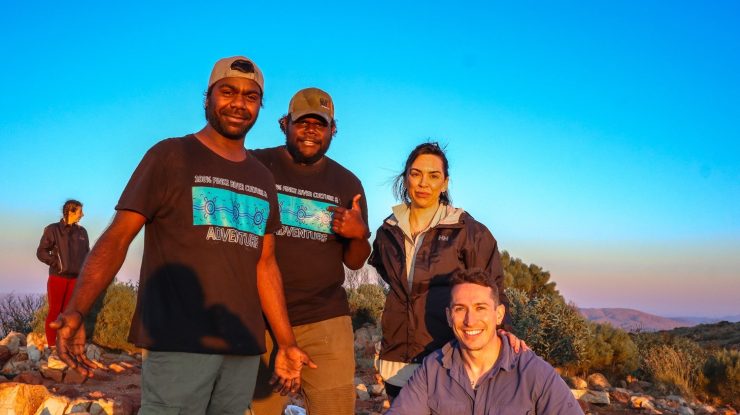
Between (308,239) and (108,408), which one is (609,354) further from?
(308,239)

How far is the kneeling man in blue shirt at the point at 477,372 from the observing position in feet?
9.91

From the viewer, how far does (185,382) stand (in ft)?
8.48

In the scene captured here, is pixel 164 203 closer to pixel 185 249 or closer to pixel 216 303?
pixel 185 249

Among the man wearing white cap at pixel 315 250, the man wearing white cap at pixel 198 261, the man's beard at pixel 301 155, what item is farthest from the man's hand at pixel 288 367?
the man's beard at pixel 301 155

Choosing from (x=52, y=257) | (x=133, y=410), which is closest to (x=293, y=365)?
(x=133, y=410)

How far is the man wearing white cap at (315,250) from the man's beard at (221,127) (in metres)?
0.70

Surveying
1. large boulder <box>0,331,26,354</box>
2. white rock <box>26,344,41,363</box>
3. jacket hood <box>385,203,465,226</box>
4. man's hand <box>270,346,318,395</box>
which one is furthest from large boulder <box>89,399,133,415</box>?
large boulder <box>0,331,26,354</box>

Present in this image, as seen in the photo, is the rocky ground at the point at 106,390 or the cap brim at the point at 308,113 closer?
the cap brim at the point at 308,113

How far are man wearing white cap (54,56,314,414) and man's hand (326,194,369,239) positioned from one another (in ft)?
2.14

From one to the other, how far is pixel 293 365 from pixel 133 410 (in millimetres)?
2898

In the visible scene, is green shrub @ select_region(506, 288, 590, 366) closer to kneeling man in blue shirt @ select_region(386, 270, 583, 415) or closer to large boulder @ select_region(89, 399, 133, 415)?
large boulder @ select_region(89, 399, 133, 415)

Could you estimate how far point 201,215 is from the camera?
8.78ft

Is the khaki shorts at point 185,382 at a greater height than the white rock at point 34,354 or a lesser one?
greater

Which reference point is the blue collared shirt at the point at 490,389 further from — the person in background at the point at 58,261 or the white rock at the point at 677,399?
the person in background at the point at 58,261
